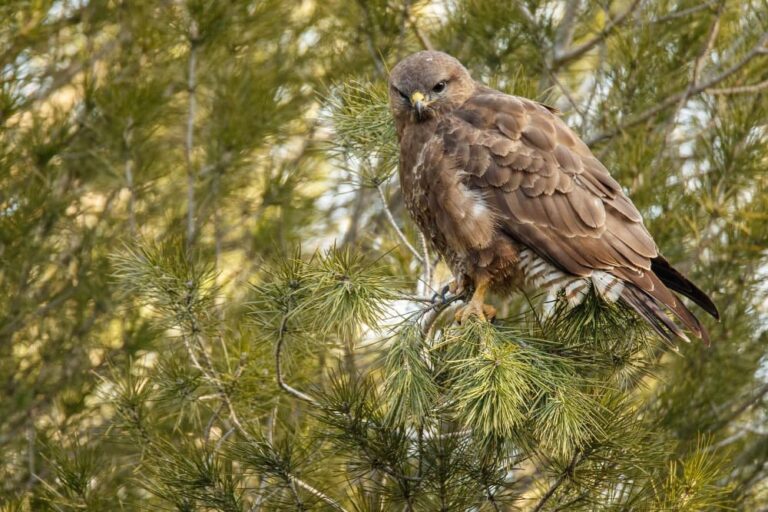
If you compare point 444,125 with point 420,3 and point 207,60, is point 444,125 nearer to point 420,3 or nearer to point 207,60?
point 420,3

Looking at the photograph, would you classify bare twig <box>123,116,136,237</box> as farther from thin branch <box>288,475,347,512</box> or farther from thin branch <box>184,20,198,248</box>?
thin branch <box>288,475,347,512</box>

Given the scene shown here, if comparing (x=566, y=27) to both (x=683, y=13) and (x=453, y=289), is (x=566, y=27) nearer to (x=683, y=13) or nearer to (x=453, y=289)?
(x=683, y=13)

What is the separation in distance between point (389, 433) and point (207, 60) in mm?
2839

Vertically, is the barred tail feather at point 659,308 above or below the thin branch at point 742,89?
below

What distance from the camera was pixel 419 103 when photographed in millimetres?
4305

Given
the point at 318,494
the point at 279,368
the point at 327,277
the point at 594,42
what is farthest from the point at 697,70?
the point at 318,494

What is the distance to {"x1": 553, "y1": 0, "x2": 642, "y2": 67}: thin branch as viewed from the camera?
5.30 meters

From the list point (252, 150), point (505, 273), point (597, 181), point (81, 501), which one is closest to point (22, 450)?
point (81, 501)

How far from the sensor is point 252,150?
5.54 metres

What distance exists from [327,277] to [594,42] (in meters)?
2.61

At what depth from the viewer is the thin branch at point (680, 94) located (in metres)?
4.87

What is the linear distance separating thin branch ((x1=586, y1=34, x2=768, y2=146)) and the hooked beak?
44.8 inches

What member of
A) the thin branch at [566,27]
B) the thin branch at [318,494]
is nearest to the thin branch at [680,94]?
the thin branch at [566,27]

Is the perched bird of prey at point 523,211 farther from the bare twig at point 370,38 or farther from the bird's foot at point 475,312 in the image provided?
the bare twig at point 370,38
